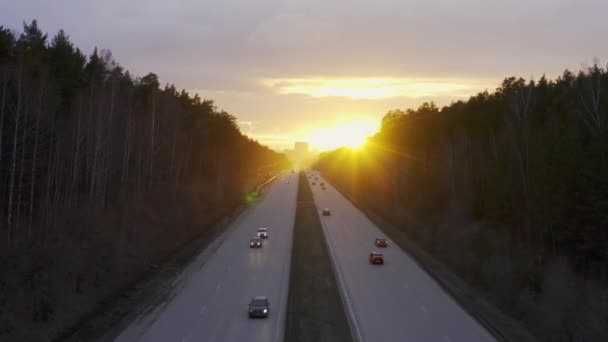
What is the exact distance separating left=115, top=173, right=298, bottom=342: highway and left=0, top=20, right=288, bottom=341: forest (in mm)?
3612

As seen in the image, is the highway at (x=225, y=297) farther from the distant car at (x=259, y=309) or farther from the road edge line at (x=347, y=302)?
the road edge line at (x=347, y=302)

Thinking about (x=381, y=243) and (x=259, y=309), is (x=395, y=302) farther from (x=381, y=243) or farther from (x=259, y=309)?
(x=381, y=243)

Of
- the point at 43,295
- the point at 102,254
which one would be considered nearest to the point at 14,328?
the point at 43,295

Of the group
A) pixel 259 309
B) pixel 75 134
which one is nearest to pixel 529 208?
pixel 259 309

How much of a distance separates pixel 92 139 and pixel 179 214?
59.3 feet

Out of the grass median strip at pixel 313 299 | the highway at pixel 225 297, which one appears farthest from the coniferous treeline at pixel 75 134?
the grass median strip at pixel 313 299

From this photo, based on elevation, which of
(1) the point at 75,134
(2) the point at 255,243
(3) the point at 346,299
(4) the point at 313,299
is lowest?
(4) the point at 313,299

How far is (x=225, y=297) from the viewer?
3350 cm

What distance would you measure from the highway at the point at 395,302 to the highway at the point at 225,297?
3714mm

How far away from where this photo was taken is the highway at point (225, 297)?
2673cm

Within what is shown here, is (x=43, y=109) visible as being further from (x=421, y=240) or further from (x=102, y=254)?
(x=421, y=240)

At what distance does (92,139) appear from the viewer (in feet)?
165

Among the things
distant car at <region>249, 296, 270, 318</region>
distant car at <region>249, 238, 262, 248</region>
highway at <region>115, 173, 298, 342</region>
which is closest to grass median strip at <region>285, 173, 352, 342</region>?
highway at <region>115, 173, 298, 342</region>

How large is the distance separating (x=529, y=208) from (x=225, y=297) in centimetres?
2514
